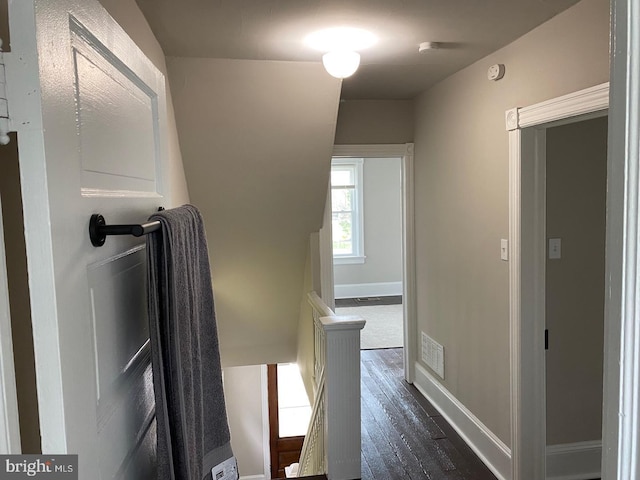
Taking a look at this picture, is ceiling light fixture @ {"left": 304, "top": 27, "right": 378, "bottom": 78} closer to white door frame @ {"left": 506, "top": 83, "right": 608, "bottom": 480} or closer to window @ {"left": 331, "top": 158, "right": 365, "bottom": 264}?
white door frame @ {"left": 506, "top": 83, "right": 608, "bottom": 480}

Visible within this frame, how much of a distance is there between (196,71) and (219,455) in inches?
81.2

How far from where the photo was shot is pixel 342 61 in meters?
2.36

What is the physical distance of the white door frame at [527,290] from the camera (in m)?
2.46

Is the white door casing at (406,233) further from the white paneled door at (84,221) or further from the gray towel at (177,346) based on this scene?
the white paneled door at (84,221)

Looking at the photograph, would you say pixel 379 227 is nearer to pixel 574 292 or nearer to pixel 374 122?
pixel 374 122

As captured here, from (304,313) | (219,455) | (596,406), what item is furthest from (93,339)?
(304,313)

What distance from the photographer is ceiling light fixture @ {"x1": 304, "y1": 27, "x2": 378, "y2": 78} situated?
226 centimetres

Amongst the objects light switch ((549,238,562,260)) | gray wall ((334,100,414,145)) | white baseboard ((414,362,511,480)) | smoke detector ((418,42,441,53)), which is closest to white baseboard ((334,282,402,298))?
white baseboard ((414,362,511,480))

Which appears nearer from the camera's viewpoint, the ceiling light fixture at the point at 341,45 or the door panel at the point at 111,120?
the door panel at the point at 111,120

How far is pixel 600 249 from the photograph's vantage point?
2725mm

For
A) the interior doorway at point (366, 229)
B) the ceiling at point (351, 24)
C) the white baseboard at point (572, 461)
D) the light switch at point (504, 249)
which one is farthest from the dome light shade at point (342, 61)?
the interior doorway at point (366, 229)

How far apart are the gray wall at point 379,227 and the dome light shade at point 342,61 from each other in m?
5.72

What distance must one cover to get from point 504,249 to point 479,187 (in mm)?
455

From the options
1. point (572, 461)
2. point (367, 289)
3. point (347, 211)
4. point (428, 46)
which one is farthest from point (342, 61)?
point (367, 289)
